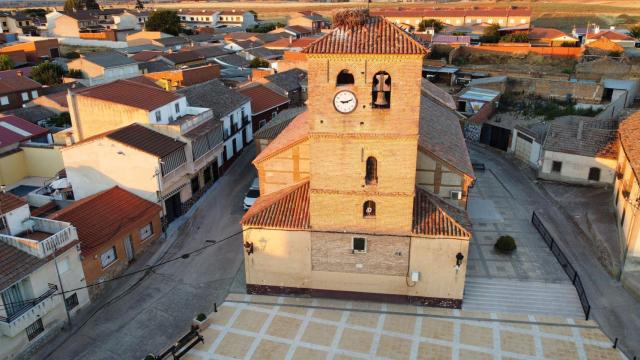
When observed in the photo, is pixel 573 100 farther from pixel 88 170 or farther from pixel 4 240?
pixel 4 240

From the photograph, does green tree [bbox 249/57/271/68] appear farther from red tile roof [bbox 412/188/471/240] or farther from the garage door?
red tile roof [bbox 412/188/471/240]

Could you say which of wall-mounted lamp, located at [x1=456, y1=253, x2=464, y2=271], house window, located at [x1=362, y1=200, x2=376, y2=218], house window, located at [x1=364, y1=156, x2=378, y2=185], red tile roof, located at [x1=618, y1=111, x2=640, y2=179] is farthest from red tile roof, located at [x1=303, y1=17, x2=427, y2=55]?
red tile roof, located at [x1=618, y1=111, x2=640, y2=179]

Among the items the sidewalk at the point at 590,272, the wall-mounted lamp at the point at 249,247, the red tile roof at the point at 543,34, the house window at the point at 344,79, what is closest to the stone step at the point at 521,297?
the sidewalk at the point at 590,272

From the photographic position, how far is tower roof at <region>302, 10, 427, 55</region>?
23.7m

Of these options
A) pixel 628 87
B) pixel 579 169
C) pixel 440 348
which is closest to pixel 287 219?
pixel 440 348

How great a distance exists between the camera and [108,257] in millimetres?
32219

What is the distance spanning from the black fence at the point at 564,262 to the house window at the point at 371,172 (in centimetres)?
1461

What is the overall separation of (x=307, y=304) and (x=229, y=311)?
4.78 m

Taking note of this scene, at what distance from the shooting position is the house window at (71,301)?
28277 mm

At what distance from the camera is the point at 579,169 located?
44.0 m

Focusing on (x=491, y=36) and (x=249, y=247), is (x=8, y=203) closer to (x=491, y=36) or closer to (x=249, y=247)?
(x=249, y=247)

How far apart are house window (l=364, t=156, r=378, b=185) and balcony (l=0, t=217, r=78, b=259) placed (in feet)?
58.2

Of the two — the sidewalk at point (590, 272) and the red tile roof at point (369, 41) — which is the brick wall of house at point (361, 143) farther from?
the sidewalk at point (590, 272)

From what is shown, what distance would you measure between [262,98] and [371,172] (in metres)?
37.4
